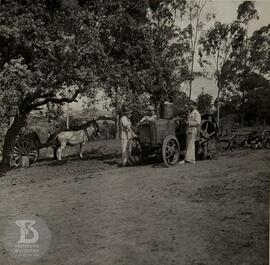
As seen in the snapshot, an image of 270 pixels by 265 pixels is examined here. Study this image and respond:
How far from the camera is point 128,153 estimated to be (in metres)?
14.2

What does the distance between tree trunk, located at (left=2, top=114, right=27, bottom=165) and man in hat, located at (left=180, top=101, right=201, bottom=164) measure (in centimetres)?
659

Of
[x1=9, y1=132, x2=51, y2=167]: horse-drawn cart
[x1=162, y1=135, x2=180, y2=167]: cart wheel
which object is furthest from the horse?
[x1=162, y1=135, x2=180, y2=167]: cart wheel

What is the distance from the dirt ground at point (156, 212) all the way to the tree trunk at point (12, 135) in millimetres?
4317

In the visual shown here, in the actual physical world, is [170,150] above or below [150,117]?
below

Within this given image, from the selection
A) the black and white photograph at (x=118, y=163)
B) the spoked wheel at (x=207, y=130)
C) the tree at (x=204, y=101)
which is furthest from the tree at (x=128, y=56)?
the tree at (x=204, y=101)

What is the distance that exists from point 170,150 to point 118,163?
2642 mm

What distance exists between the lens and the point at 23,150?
19047mm

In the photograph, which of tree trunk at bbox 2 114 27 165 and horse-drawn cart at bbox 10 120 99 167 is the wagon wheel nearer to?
horse-drawn cart at bbox 10 120 99 167

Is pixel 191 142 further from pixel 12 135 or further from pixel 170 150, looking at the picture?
pixel 12 135

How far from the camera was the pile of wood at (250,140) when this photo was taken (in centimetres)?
1516

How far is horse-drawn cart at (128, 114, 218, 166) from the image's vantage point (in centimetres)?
1298

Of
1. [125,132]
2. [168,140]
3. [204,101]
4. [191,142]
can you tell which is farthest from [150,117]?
[204,101]

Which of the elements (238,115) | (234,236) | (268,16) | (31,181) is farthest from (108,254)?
(238,115)

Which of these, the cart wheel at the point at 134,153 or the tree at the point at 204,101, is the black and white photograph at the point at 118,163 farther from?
the tree at the point at 204,101
